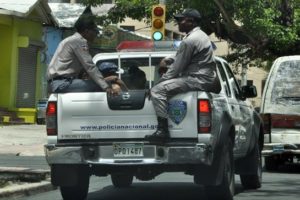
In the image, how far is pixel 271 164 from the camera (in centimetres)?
1416

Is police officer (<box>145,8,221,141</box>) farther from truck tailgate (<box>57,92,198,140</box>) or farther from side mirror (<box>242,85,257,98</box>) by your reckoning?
side mirror (<box>242,85,257,98</box>)

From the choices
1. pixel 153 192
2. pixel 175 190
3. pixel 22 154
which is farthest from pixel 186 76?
pixel 22 154

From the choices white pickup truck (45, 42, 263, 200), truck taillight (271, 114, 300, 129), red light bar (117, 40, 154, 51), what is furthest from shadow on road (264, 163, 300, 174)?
white pickup truck (45, 42, 263, 200)

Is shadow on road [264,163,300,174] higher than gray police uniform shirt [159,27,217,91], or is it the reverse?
gray police uniform shirt [159,27,217,91]

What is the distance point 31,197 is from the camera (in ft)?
32.1

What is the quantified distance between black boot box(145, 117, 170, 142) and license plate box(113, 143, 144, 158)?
0.19 metres

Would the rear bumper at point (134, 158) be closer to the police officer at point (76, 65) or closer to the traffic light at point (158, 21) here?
the police officer at point (76, 65)

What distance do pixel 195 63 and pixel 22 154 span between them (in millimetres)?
8587

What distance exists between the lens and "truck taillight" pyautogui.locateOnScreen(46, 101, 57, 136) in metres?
8.13

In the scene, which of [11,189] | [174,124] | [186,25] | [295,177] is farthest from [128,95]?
[295,177]

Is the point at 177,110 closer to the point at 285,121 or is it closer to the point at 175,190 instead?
the point at 175,190

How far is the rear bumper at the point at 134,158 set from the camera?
7.82m

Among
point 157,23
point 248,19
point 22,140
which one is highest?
point 248,19

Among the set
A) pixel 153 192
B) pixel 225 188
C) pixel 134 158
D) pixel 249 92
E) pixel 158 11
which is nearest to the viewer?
pixel 134 158
